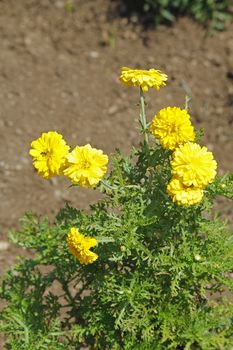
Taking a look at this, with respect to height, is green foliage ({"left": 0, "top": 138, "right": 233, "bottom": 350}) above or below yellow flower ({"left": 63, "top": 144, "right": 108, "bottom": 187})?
below

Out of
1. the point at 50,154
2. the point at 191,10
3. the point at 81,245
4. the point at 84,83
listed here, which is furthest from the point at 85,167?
the point at 191,10

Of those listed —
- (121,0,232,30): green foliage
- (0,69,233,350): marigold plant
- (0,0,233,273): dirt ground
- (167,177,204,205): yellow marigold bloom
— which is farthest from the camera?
(121,0,232,30): green foliage

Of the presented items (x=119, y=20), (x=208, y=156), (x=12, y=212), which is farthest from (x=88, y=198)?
(x=208, y=156)

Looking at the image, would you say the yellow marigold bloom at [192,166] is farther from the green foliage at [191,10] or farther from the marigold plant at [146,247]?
the green foliage at [191,10]

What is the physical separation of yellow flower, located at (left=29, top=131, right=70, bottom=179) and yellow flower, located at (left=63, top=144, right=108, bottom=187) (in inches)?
1.5

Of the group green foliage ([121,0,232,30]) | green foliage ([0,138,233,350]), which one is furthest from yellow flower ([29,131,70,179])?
green foliage ([121,0,232,30])

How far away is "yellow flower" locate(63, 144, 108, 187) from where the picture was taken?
2225mm

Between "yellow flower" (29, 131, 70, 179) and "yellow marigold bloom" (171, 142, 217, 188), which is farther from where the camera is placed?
"yellow flower" (29, 131, 70, 179)

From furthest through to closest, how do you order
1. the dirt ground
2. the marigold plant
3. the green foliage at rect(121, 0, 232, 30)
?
the green foliage at rect(121, 0, 232, 30), the dirt ground, the marigold plant

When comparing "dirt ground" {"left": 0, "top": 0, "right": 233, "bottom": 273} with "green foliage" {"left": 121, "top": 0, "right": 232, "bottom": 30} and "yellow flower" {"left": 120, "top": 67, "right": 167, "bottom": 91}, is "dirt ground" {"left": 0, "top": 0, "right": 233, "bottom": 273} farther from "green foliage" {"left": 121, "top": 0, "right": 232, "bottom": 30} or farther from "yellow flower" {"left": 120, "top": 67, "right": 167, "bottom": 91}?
"yellow flower" {"left": 120, "top": 67, "right": 167, "bottom": 91}

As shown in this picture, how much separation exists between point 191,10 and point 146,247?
2.95 metres

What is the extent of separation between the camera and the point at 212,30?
16.5 ft

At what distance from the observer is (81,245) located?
2291 millimetres

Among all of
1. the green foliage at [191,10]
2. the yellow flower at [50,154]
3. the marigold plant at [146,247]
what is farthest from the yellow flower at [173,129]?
the green foliage at [191,10]
